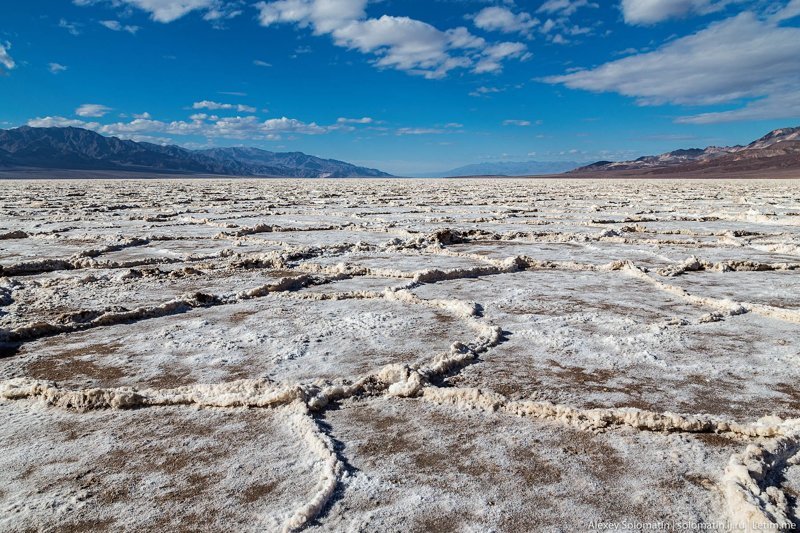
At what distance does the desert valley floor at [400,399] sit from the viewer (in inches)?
62.4

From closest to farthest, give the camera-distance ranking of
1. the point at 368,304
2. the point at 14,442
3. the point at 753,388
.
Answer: the point at 14,442 < the point at 753,388 < the point at 368,304

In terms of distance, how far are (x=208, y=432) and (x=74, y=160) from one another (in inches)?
6511

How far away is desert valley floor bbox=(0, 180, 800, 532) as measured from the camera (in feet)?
5.20

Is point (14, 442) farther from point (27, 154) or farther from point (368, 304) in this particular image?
point (27, 154)

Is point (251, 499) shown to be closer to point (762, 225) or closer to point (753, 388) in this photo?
point (753, 388)

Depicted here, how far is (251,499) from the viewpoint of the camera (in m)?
1.61

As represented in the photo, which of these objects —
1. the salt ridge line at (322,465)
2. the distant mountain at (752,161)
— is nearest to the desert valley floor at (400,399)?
the salt ridge line at (322,465)

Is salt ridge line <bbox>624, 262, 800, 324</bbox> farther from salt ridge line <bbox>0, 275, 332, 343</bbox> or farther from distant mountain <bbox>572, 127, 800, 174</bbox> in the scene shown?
distant mountain <bbox>572, 127, 800, 174</bbox>

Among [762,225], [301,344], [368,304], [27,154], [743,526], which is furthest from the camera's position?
[27,154]

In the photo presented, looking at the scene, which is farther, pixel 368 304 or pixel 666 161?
pixel 666 161

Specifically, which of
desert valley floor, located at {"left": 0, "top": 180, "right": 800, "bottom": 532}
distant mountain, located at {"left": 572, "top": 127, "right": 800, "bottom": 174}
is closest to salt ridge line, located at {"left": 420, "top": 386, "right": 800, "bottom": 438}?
desert valley floor, located at {"left": 0, "top": 180, "right": 800, "bottom": 532}

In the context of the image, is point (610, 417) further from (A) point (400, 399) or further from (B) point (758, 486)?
(A) point (400, 399)

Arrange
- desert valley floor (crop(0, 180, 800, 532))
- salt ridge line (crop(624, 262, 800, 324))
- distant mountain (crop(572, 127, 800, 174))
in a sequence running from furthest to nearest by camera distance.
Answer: distant mountain (crop(572, 127, 800, 174)), salt ridge line (crop(624, 262, 800, 324)), desert valley floor (crop(0, 180, 800, 532))

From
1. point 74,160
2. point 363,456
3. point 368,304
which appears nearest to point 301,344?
point 368,304
